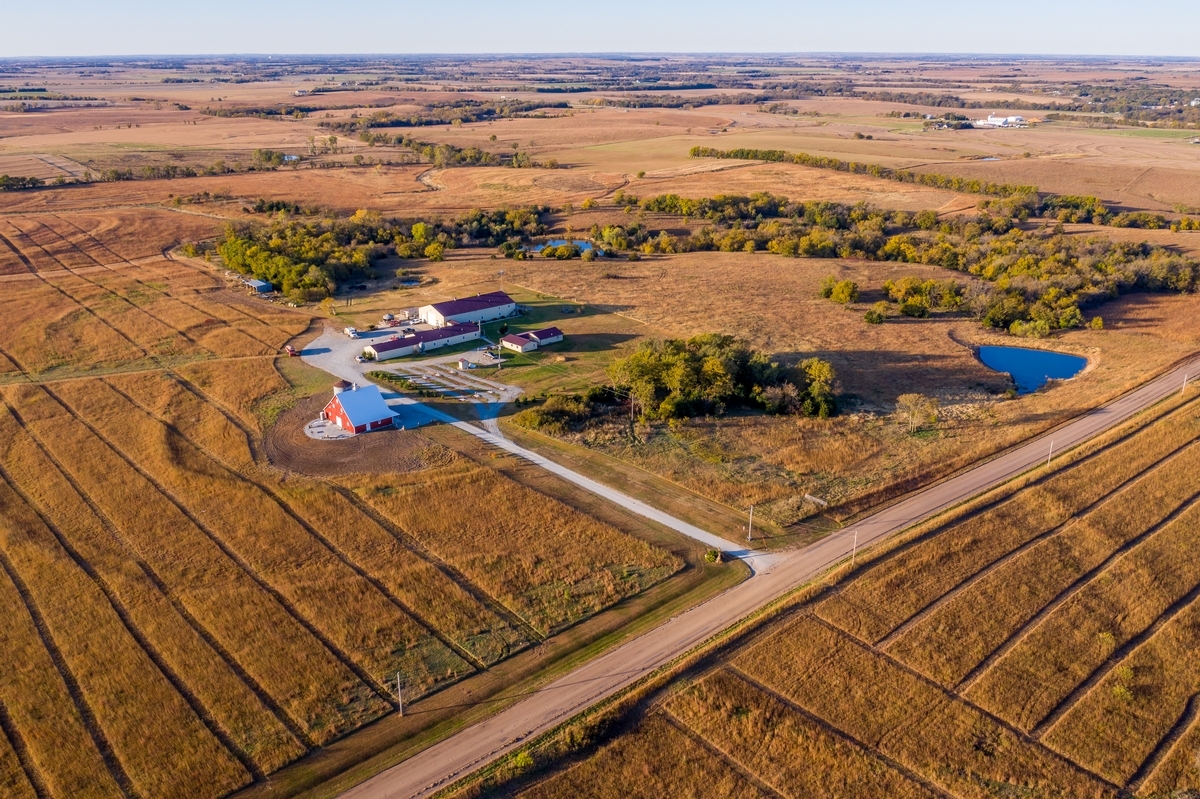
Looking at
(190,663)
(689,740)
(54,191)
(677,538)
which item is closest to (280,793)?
(190,663)

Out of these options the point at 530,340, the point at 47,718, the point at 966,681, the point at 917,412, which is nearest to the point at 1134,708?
the point at 966,681

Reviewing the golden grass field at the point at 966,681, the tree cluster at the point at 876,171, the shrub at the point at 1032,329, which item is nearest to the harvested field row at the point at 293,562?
the golden grass field at the point at 966,681

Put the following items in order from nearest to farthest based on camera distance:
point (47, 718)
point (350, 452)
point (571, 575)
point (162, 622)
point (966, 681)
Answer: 1. point (47, 718)
2. point (966, 681)
3. point (162, 622)
4. point (571, 575)
5. point (350, 452)

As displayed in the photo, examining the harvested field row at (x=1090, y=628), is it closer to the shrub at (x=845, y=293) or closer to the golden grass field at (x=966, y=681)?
the golden grass field at (x=966, y=681)

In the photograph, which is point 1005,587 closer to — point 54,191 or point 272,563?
point 272,563

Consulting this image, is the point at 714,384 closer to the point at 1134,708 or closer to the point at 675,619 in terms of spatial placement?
the point at 675,619
